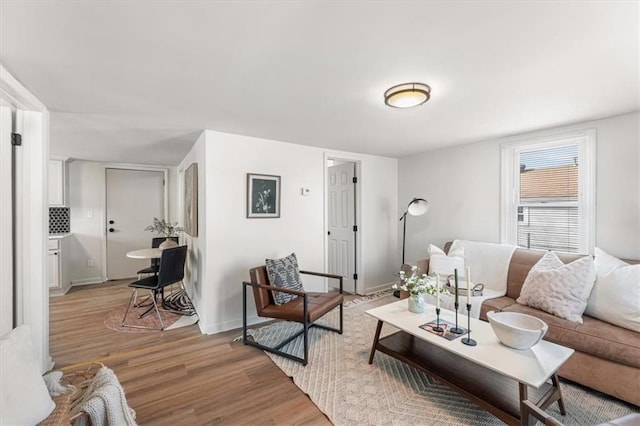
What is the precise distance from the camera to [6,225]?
1910 millimetres

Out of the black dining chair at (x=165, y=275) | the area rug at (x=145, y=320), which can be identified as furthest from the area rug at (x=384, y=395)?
the black dining chair at (x=165, y=275)

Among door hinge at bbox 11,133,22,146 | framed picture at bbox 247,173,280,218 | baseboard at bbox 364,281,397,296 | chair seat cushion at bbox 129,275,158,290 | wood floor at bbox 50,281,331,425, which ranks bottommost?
wood floor at bbox 50,281,331,425

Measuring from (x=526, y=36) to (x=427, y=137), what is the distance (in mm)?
1979

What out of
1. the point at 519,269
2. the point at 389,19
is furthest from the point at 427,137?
the point at 389,19

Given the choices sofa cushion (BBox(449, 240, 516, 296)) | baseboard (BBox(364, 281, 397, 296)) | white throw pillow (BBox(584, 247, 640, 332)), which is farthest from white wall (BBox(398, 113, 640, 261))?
baseboard (BBox(364, 281, 397, 296))

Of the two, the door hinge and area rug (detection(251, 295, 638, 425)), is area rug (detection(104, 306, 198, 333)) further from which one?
the door hinge

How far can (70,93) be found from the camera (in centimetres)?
201

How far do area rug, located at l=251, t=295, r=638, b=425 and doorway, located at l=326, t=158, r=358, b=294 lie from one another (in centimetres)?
175

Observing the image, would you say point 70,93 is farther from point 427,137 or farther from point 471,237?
point 471,237

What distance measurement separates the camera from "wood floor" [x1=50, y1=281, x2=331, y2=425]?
180cm

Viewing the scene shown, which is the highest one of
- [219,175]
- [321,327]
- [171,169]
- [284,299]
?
[171,169]

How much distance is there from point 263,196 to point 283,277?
3.46 ft

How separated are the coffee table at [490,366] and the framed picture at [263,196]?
5.89 feet

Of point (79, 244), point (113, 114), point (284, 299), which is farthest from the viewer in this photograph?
point (79, 244)
